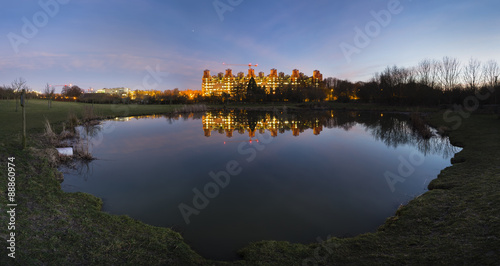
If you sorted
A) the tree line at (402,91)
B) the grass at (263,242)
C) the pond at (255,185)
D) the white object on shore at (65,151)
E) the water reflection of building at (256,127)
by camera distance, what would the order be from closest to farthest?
the grass at (263,242) < the pond at (255,185) < the white object on shore at (65,151) < the water reflection of building at (256,127) < the tree line at (402,91)

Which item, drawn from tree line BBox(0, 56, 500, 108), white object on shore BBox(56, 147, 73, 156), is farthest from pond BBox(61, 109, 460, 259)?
tree line BBox(0, 56, 500, 108)

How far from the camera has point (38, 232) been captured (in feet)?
16.1

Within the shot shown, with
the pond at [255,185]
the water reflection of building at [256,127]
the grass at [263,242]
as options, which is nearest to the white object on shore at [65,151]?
the pond at [255,185]

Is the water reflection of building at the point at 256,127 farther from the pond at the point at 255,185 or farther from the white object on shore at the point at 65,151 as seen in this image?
the white object on shore at the point at 65,151

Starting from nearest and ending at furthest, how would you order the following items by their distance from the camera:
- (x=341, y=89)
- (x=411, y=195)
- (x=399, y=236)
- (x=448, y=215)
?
(x=399, y=236) → (x=448, y=215) → (x=411, y=195) → (x=341, y=89)

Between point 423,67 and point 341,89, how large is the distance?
34698 mm

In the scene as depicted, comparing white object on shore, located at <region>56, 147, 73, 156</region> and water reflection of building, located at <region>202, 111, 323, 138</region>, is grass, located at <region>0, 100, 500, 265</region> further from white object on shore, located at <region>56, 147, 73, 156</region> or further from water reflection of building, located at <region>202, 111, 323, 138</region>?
water reflection of building, located at <region>202, 111, 323, 138</region>

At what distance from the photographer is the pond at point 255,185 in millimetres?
6773

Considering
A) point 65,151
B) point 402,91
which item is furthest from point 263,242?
point 402,91

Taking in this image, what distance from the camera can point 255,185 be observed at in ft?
33.5

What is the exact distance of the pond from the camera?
677cm

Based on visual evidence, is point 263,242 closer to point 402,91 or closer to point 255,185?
point 255,185

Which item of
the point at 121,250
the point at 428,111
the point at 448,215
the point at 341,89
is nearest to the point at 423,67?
the point at 428,111

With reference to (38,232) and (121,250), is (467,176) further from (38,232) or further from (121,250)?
(38,232)
